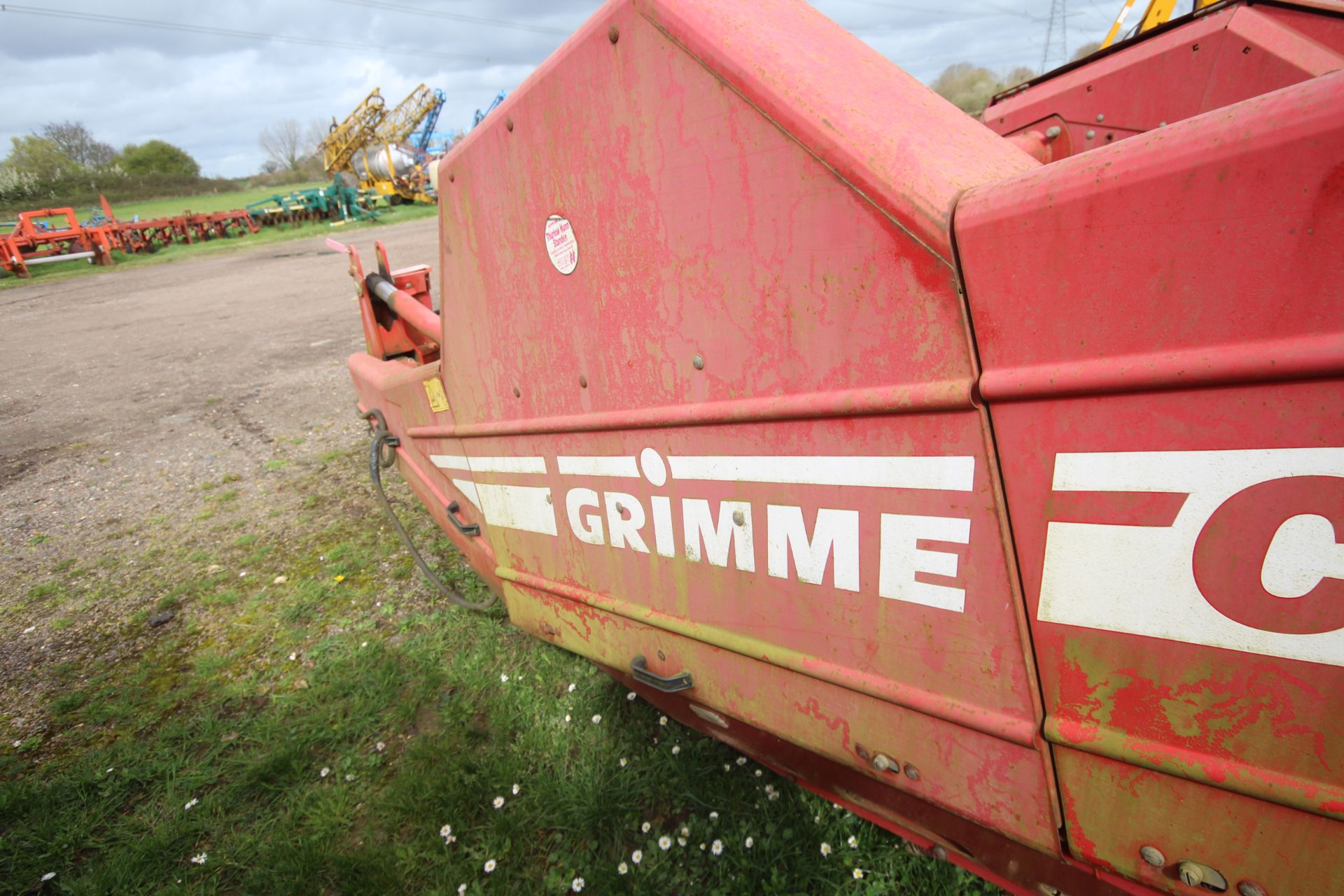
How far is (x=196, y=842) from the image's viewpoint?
2.05 m

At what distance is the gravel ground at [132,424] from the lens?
3314 mm

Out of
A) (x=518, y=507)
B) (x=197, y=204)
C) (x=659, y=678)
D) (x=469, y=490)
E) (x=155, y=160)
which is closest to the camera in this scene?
(x=659, y=678)

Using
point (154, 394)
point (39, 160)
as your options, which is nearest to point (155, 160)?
point (39, 160)

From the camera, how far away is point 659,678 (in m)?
1.67

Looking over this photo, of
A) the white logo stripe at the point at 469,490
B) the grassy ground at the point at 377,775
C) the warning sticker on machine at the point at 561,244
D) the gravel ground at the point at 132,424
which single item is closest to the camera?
the warning sticker on machine at the point at 561,244

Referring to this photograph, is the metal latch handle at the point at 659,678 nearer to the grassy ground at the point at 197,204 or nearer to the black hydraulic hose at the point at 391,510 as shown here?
the black hydraulic hose at the point at 391,510

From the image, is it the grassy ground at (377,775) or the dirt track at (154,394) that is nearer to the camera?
the grassy ground at (377,775)

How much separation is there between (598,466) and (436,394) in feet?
2.94

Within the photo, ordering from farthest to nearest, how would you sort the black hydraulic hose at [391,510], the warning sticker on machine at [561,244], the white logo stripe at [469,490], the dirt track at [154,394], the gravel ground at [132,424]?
the dirt track at [154,394], the gravel ground at [132,424], the black hydraulic hose at [391,510], the white logo stripe at [469,490], the warning sticker on machine at [561,244]

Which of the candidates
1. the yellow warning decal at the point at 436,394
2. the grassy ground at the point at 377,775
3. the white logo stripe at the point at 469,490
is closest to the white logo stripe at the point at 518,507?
the white logo stripe at the point at 469,490

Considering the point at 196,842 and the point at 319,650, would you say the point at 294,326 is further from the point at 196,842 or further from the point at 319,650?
the point at 196,842

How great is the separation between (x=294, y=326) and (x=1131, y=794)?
999 centimetres

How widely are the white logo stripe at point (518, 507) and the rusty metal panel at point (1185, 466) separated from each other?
4.02 ft

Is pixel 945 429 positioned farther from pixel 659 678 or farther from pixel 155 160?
pixel 155 160
